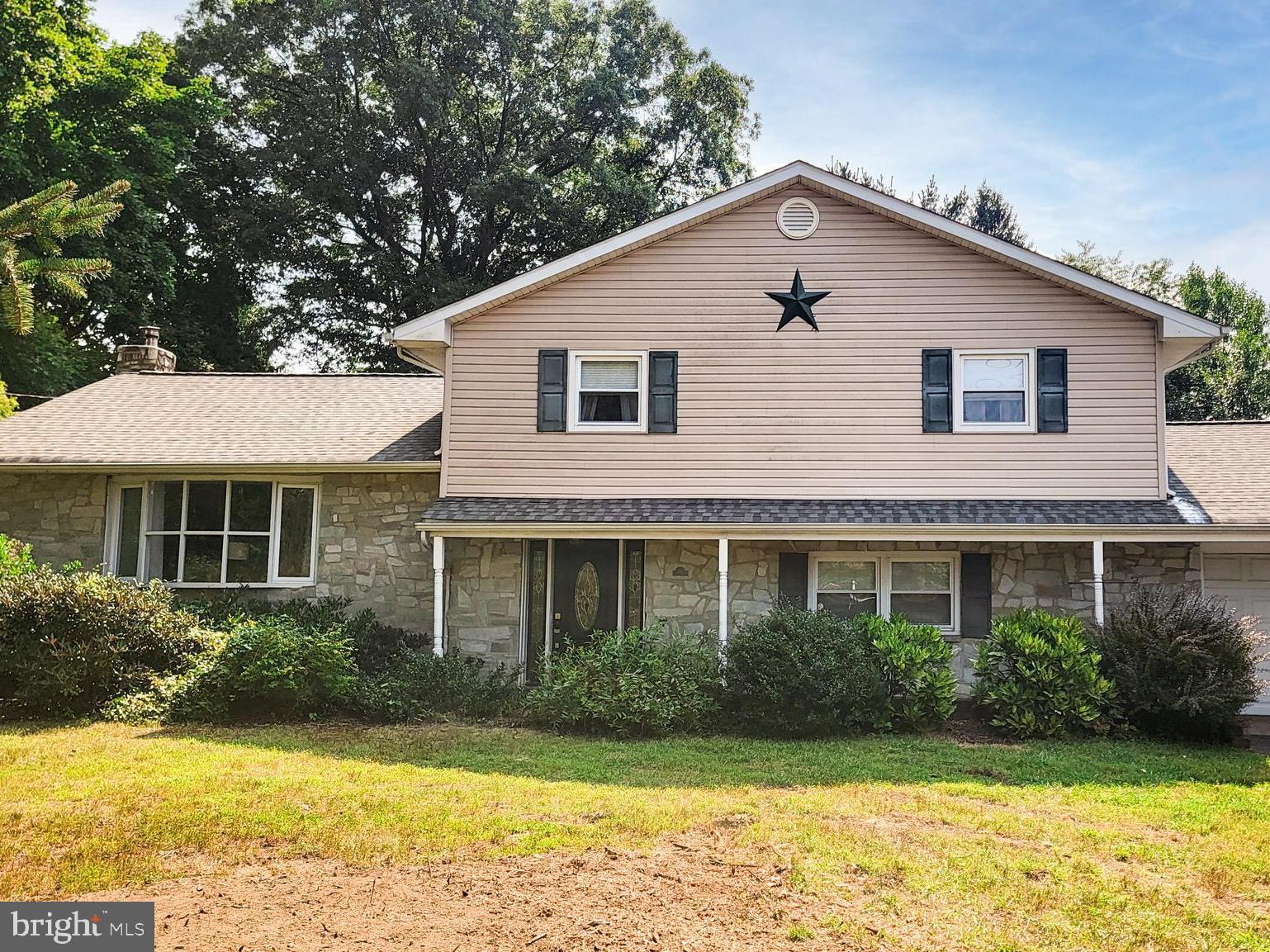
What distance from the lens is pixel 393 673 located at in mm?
11688

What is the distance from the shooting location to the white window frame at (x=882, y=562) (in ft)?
42.1

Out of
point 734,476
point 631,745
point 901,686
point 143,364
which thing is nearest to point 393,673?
point 631,745

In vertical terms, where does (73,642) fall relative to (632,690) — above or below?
above

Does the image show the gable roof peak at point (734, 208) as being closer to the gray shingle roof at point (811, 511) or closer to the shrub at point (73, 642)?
the gray shingle roof at point (811, 511)

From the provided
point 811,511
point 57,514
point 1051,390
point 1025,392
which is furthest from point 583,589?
point 57,514

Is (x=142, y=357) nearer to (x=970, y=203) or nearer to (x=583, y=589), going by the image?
(x=583, y=589)

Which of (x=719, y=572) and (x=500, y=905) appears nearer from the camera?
(x=500, y=905)

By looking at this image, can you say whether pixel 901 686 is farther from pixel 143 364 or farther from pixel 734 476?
pixel 143 364

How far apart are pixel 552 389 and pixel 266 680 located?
198 inches

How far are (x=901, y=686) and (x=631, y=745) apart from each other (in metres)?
3.01

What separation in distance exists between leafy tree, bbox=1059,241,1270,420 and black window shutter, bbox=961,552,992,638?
632 inches

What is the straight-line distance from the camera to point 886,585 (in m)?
12.9

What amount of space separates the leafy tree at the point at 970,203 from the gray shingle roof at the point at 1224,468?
1298cm

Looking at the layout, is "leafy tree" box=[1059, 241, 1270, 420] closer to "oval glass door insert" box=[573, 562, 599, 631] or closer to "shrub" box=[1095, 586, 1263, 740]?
"shrub" box=[1095, 586, 1263, 740]
